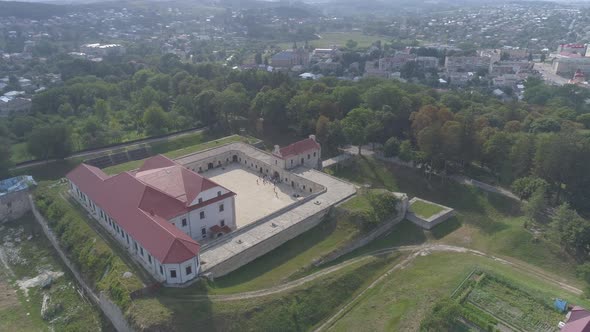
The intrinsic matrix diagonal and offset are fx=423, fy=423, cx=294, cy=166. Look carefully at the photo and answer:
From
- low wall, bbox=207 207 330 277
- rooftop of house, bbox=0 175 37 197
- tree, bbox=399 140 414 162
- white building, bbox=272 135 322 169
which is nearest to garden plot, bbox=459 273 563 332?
low wall, bbox=207 207 330 277

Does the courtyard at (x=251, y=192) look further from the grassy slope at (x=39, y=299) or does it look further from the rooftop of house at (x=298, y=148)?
the grassy slope at (x=39, y=299)

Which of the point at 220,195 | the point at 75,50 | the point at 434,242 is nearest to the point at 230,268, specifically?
the point at 220,195

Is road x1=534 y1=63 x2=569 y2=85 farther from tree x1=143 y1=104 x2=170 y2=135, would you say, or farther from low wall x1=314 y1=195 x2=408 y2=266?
tree x1=143 y1=104 x2=170 y2=135

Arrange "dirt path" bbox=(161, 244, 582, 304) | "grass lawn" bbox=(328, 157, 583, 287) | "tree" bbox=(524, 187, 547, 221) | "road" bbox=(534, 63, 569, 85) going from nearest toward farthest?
"dirt path" bbox=(161, 244, 582, 304)
"grass lawn" bbox=(328, 157, 583, 287)
"tree" bbox=(524, 187, 547, 221)
"road" bbox=(534, 63, 569, 85)

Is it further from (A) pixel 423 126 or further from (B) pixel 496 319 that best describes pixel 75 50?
(B) pixel 496 319

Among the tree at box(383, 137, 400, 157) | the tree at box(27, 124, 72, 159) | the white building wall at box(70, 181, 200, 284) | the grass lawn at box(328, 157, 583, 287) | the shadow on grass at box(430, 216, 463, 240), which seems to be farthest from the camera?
the tree at box(383, 137, 400, 157)

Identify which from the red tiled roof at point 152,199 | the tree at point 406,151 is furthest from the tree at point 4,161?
the tree at point 406,151

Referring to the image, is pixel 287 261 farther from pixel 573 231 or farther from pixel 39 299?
pixel 573 231
